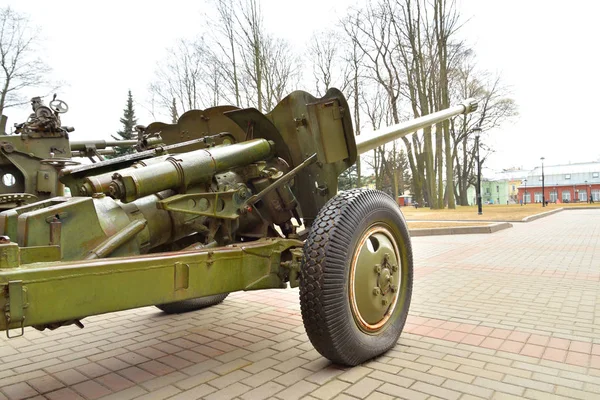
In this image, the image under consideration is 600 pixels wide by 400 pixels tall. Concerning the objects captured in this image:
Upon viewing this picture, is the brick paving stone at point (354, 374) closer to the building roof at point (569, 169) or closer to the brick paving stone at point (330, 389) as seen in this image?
the brick paving stone at point (330, 389)

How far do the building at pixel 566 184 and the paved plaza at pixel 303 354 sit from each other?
7881 cm

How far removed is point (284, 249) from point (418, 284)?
3426mm

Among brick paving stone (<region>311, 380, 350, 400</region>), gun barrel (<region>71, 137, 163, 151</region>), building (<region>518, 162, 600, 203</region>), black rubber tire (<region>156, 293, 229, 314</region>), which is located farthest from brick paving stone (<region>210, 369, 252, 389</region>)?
building (<region>518, 162, 600, 203</region>)

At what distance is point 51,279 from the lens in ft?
6.37

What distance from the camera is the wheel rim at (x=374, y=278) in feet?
9.95

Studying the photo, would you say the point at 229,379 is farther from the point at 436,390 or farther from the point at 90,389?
the point at 436,390

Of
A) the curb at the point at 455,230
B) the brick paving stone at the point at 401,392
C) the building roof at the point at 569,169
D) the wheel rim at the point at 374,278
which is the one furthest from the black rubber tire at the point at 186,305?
the building roof at the point at 569,169

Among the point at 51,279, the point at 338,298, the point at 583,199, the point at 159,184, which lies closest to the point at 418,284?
the point at 338,298

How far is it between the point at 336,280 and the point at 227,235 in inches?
36.9

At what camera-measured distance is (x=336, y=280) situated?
9.09ft

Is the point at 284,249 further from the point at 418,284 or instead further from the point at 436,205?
the point at 436,205

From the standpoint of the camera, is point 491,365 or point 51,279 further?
point 491,365

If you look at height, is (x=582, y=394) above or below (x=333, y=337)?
below

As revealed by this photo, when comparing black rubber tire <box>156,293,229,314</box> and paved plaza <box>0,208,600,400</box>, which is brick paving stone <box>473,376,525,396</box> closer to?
paved plaza <box>0,208,600,400</box>
